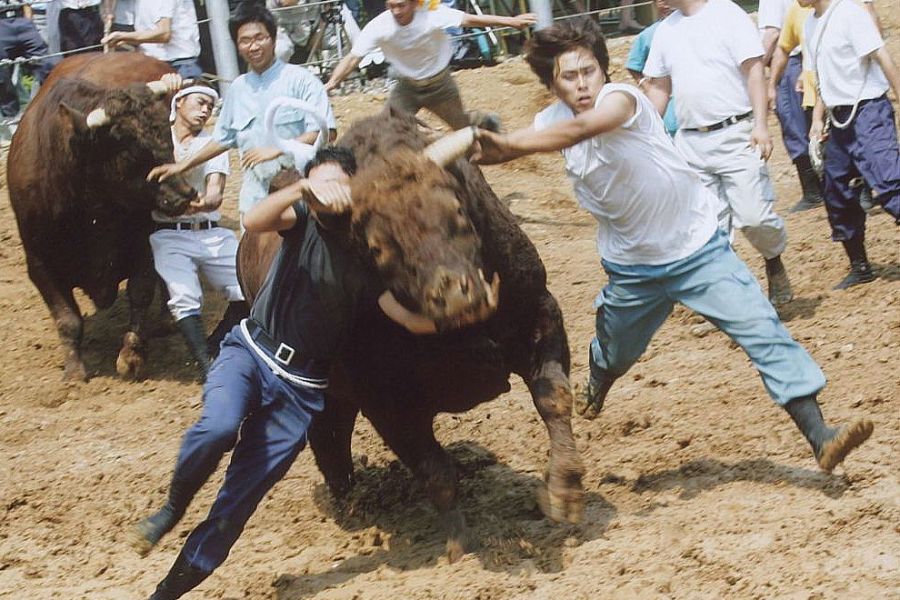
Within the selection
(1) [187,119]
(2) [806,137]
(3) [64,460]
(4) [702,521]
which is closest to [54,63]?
(1) [187,119]

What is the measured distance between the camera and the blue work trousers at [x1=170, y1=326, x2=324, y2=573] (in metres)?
5.01

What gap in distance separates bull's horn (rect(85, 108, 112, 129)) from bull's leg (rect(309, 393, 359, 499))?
129 inches

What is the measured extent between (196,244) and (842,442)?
515cm

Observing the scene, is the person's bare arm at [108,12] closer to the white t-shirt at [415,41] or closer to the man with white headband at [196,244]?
the white t-shirt at [415,41]

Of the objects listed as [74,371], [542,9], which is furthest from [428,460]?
[542,9]

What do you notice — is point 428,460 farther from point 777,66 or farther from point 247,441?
point 777,66

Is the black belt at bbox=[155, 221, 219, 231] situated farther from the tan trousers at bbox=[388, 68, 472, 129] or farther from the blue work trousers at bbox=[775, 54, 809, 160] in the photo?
the blue work trousers at bbox=[775, 54, 809, 160]

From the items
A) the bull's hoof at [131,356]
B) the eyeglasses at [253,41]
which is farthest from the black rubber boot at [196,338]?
the eyeglasses at [253,41]

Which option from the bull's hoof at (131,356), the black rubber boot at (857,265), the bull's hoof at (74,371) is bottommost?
the bull's hoof at (74,371)

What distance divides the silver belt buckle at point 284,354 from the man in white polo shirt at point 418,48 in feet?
16.4

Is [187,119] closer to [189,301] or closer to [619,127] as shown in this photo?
[189,301]

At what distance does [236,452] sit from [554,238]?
5525mm

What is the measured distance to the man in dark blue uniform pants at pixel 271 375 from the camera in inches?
191

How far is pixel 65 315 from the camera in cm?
920
